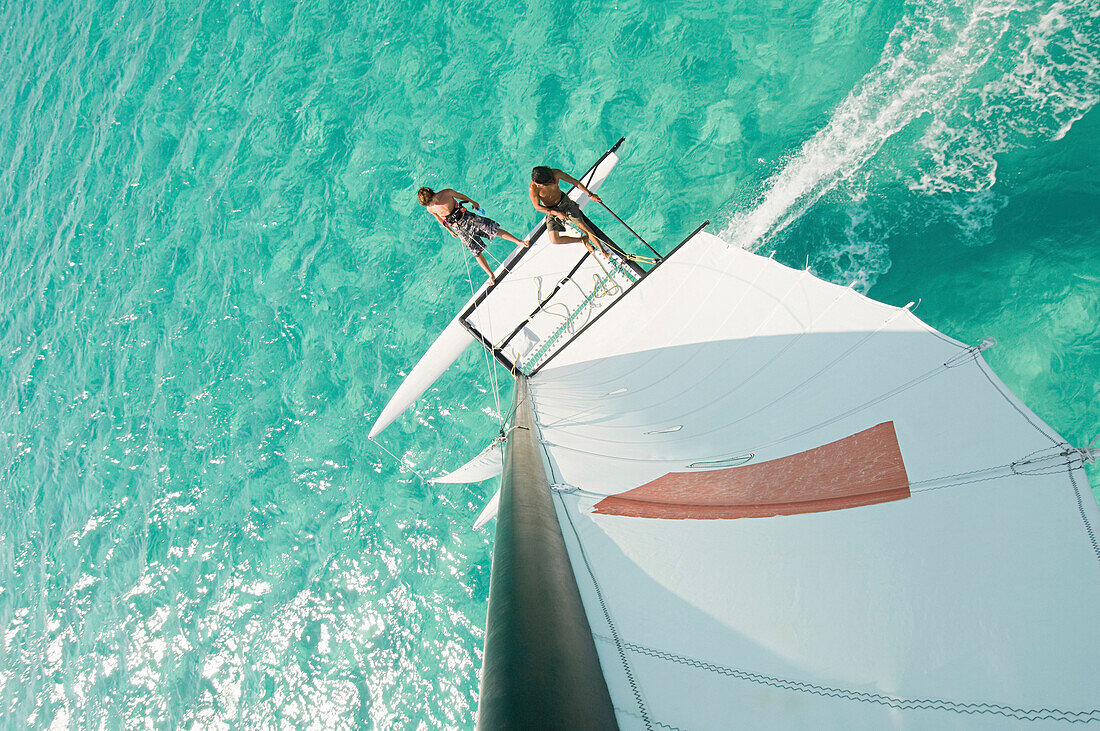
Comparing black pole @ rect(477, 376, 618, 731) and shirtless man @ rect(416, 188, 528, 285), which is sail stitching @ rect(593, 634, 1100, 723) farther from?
shirtless man @ rect(416, 188, 528, 285)

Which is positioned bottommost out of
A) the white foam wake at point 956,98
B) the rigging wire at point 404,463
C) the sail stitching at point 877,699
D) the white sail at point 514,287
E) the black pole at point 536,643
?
the sail stitching at point 877,699

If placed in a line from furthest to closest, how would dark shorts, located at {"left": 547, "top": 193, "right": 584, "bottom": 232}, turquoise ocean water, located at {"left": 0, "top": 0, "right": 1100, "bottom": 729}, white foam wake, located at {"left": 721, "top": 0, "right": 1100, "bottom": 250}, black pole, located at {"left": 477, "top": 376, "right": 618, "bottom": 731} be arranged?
turquoise ocean water, located at {"left": 0, "top": 0, "right": 1100, "bottom": 729}
white foam wake, located at {"left": 721, "top": 0, "right": 1100, "bottom": 250}
dark shorts, located at {"left": 547, "top": 193, "right": 584, "bottom": 232}
black pole, located at {"left": 477, "top": 376, "right": 618, "bottom": 731}

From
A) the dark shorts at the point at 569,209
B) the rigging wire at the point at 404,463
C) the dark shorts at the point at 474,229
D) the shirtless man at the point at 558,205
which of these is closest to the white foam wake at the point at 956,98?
the shirtless man at the point at 558,205

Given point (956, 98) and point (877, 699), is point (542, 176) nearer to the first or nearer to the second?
point (877, 699)

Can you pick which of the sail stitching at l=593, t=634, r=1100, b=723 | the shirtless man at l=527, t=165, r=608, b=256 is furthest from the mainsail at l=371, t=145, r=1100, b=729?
the shirtless man at l=527, t=165, r=608, b=256

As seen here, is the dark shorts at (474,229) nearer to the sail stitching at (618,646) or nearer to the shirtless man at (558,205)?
the shirtless man at (558,205)
